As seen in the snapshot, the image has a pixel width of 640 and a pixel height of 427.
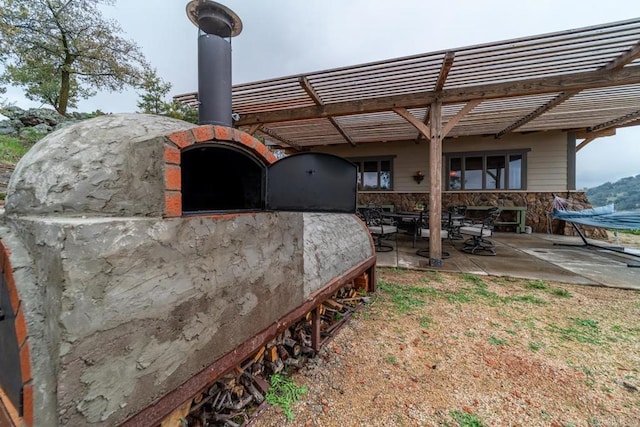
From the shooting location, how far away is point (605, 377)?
1.74 metres

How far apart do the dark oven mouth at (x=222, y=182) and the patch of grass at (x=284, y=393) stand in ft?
3.81

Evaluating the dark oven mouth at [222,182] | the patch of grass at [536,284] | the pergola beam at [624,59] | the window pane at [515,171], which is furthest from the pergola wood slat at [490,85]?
the dark oven mouth at [222,182]

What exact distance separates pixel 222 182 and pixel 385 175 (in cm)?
800

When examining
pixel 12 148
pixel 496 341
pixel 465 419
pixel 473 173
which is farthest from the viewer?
pixel 473 173

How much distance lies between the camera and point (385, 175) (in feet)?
30.3

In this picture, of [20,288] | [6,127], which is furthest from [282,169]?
[6,127]

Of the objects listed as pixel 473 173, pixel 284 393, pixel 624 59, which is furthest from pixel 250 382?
pixel 473 173

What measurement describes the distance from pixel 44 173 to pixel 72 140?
0.17 m

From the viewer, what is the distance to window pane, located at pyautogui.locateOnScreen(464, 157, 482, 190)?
8125 mm

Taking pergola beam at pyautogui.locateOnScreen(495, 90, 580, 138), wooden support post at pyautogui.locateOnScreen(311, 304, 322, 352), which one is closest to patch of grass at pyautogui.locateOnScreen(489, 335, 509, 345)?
wooden support post at pyautogui.locateOnScreen(311, 304, 322, 352)

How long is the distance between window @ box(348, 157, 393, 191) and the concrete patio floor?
11.9ft

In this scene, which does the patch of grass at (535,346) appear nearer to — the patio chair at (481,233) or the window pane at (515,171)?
the patio chair at (481,233)

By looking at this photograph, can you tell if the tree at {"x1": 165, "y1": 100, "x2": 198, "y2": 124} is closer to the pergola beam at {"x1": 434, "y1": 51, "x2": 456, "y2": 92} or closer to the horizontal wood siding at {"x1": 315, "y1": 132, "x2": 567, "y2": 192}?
the horizontal wood siding at {"x1": 315, "y1": 132, "x2": 567, "y2": 192}

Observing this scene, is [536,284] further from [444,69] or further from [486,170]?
[486,170]
